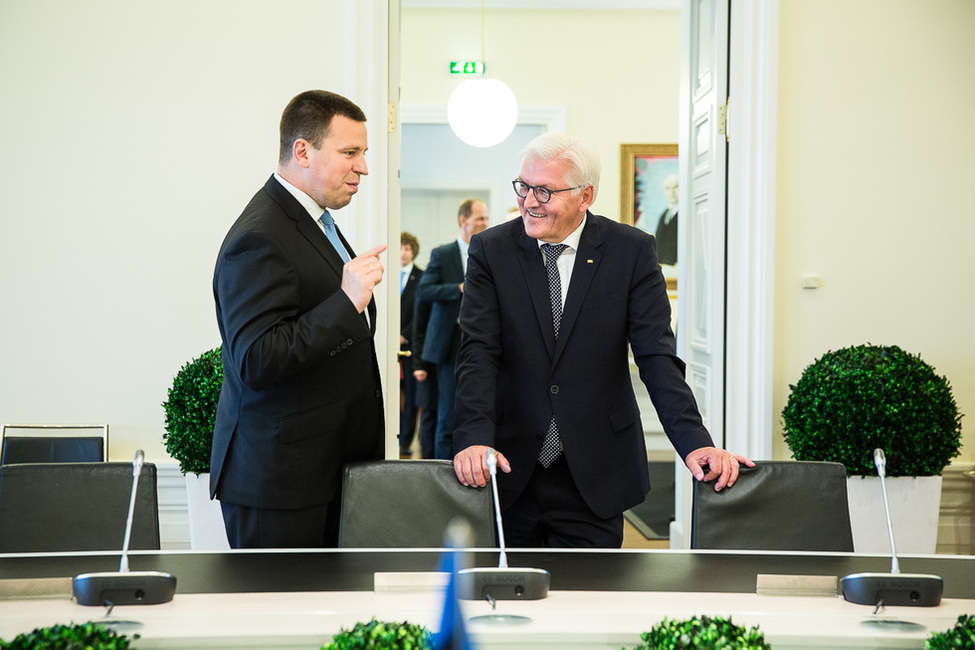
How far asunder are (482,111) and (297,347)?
187 inches

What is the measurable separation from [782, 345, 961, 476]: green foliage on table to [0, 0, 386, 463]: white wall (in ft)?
6.04

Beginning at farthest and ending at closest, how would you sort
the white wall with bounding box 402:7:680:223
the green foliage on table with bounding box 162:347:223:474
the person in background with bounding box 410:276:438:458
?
the white wall with bounding box 402:7:680:223, the person in background with bounding box 410:276:438:458, the green foliage on table with bounding box 162:347:223:474

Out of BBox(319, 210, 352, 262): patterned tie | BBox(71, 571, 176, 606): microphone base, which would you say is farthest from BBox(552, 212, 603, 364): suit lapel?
BBox(71, 571, 176, 606): microphone base

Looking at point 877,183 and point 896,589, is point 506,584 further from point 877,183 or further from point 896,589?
point 877,183

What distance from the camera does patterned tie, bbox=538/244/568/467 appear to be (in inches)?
89.0

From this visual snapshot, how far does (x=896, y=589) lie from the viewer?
1.45 m

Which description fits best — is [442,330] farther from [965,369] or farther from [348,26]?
[965,369]

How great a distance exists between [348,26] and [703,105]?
64.4 inches

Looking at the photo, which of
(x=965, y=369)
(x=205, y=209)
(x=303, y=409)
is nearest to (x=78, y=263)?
(x=205, y=209)

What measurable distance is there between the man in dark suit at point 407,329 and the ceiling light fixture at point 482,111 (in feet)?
2.79

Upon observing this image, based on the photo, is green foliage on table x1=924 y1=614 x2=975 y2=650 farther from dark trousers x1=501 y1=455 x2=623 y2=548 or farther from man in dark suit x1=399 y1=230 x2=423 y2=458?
man in dark suit x1=399 y1=230 x2=423 y2=458

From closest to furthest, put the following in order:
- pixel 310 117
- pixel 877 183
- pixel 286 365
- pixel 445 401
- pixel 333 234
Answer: pixel 286 365, pixel 310 117, pixel 333 234, pixel 877 183, pixel 445 401

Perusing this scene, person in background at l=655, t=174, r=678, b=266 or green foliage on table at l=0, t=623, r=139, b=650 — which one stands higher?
person in background at l=655, t=174, r=678, b=266

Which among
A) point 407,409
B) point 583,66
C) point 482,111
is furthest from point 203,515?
point 583,66
